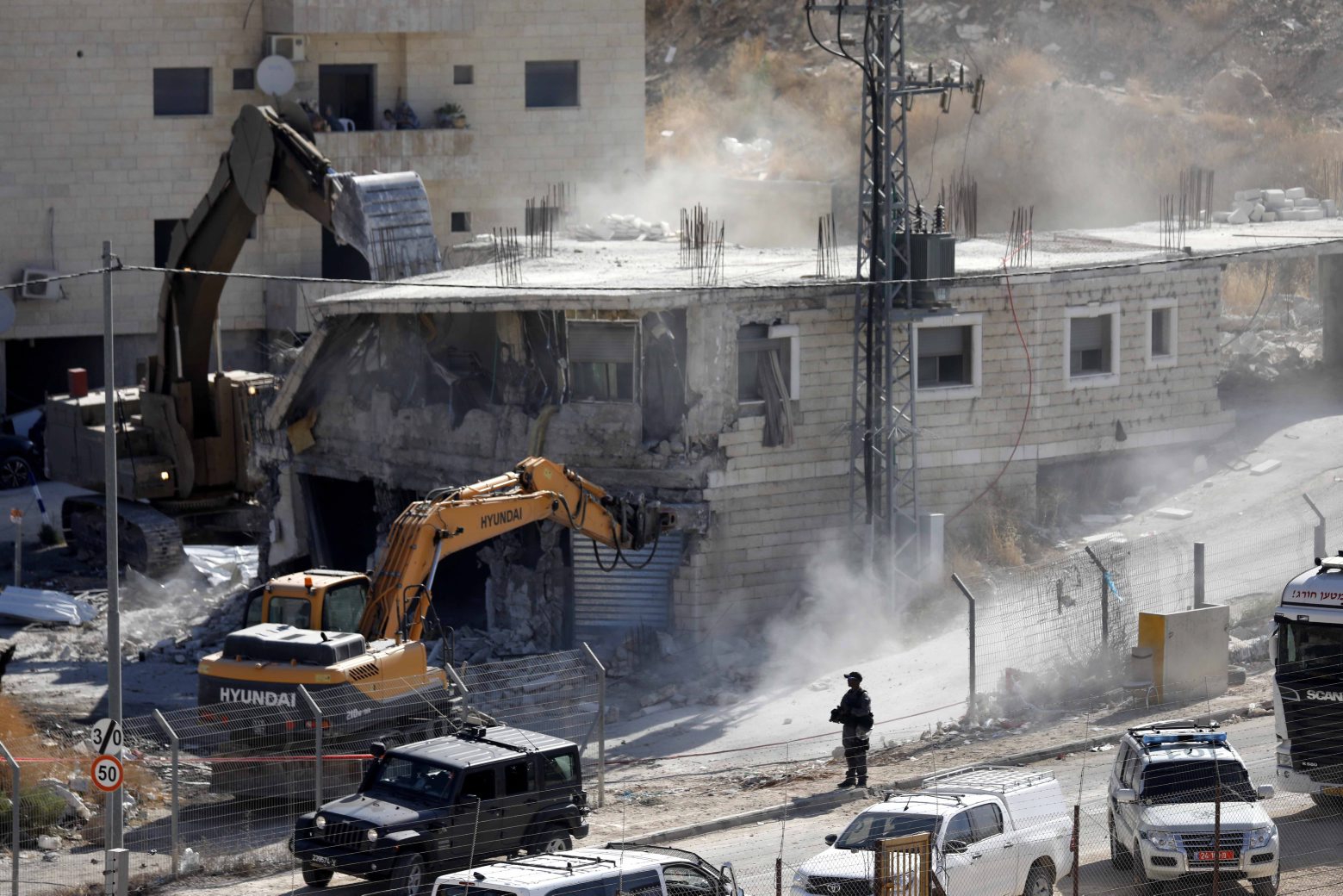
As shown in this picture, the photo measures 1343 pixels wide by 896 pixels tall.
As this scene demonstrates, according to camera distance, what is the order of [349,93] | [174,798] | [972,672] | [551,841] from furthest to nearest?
[349,93], [972,672], [174,798], [551,841]

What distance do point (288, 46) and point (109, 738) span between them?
116 ft

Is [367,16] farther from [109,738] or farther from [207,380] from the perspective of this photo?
[109,738]

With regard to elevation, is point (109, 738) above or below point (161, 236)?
below

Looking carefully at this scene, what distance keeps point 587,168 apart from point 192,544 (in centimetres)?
2032

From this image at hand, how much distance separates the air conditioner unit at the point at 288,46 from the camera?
49250 mm

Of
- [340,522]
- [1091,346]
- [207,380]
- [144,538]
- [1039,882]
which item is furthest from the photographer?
[207,380]

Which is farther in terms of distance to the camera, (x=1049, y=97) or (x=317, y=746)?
(x=1049, y=97)

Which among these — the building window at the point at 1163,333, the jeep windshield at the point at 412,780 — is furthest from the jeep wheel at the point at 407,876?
the building window at the point at 1163,333

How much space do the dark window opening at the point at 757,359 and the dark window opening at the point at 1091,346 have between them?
5.37m

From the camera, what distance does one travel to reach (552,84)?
2093 inches

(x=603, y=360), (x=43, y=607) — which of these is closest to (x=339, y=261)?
(x=43, y=607)

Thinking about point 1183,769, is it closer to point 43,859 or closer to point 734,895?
point 734,895

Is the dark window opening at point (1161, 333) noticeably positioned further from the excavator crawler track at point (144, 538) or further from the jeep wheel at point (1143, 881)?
the excavator crawler track at point (144, 538)

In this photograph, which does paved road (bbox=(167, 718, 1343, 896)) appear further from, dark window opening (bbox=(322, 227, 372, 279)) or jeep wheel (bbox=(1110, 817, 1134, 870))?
dark window opening (bbox=(322, 227, 372, 279))
